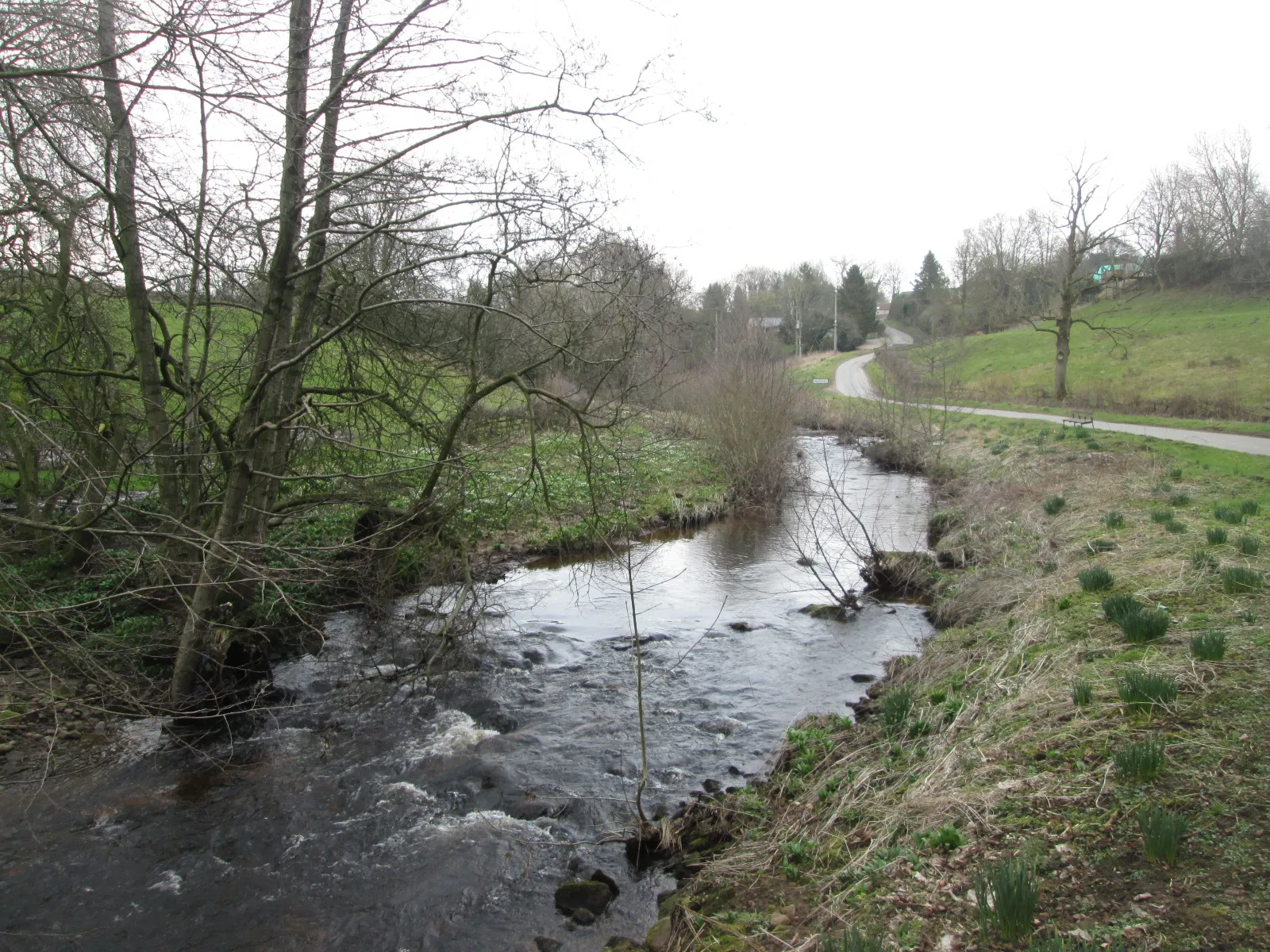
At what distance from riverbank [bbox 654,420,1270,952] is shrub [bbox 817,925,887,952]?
0.09 meters

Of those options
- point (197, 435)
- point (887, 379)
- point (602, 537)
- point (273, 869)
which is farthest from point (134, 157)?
point (887, 379)

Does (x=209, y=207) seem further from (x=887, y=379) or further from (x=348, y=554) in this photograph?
(x=887, y=379)

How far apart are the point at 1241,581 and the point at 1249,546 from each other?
160cm

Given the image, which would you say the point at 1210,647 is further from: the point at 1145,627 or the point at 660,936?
the point at 660,936

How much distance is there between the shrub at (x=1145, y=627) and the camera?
5781mm

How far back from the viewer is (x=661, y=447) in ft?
65.4

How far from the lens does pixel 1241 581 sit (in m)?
6.47

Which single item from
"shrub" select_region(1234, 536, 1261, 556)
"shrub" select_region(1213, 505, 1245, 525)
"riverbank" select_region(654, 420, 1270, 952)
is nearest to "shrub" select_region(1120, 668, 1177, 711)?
"riverbank" select_region(654, 420, 1270, 952)

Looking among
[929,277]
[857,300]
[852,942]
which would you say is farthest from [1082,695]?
[929,277]

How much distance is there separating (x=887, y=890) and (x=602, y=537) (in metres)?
4.23

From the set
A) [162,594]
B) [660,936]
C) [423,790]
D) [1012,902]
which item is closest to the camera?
[1012,902]

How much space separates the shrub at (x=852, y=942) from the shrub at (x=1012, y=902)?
1.48 ft

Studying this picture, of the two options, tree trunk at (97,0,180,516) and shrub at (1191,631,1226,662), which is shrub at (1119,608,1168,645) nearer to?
shrub at (1191,631,1226,662)

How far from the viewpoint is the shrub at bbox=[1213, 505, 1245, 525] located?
927 cm
